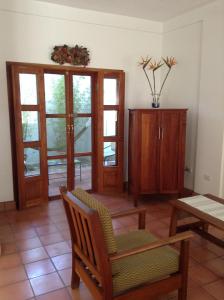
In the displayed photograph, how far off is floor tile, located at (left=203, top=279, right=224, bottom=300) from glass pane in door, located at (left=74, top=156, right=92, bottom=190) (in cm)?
260

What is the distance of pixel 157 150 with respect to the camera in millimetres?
3844

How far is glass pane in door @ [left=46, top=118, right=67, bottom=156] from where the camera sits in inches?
158

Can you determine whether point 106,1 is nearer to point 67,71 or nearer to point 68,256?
point 67,71

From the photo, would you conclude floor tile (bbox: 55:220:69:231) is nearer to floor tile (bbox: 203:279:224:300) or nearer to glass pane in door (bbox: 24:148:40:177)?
glass pane in door (bbox: 24:148:40:177)

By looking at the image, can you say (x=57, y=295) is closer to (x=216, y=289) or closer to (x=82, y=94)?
(x=216, y=289)

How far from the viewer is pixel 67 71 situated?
3955 mm

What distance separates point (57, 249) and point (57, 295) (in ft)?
2.24

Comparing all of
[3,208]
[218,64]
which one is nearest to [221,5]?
[218,64]

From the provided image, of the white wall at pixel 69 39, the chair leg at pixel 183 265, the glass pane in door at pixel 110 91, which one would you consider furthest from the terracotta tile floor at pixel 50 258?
the glass pane in door at pixel 110 91

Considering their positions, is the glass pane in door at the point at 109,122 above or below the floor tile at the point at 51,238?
above

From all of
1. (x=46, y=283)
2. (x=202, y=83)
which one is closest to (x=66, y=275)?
(x=46, y=283)

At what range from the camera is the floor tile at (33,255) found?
8.42ft

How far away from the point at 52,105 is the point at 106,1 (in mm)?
1562

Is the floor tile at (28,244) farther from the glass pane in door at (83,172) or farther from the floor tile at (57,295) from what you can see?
the glass pane in door at (83,172)
